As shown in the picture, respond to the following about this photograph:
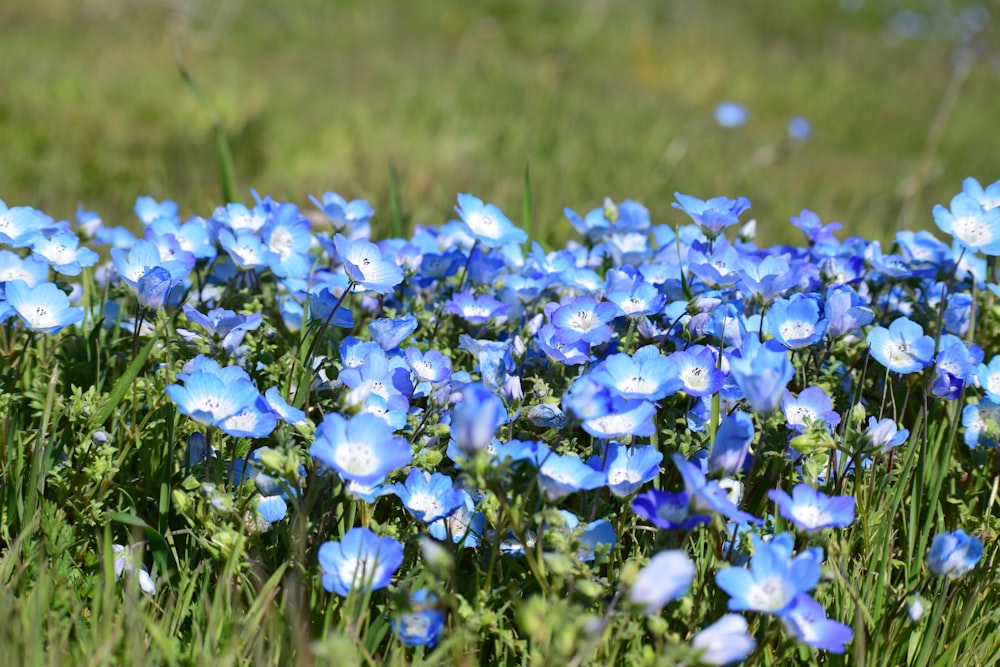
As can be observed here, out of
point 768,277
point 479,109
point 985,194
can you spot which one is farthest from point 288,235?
point 479,109

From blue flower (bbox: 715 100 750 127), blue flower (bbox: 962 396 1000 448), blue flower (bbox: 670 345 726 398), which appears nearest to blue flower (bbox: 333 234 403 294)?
blue flower (bbox: 670 345 726 398)

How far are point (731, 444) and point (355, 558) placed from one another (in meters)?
0.53

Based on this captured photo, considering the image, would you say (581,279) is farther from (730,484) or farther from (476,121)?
(476,121)

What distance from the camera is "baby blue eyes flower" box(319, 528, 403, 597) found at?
123 cm

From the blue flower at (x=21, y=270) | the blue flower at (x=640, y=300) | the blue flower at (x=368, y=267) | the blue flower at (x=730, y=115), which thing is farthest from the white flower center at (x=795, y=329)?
the blue flower at (x=730, y=115)

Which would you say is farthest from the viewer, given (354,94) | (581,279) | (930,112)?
(930,112)

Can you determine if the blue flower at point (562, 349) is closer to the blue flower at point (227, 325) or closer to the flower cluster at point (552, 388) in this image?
the flower cluster at point (552, 388)

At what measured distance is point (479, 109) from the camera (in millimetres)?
5352

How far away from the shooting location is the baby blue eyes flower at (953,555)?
1.23 m

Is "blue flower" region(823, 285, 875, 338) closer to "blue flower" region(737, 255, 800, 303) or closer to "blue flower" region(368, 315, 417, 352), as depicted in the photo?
"blue flower" region(737, 255, 800, 303)

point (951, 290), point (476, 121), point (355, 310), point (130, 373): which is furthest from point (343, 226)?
point (476, 121)

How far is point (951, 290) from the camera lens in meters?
2.04

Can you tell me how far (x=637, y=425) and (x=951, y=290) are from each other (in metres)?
1.09

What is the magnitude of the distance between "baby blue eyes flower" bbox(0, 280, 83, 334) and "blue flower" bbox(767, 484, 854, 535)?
1167 mm
